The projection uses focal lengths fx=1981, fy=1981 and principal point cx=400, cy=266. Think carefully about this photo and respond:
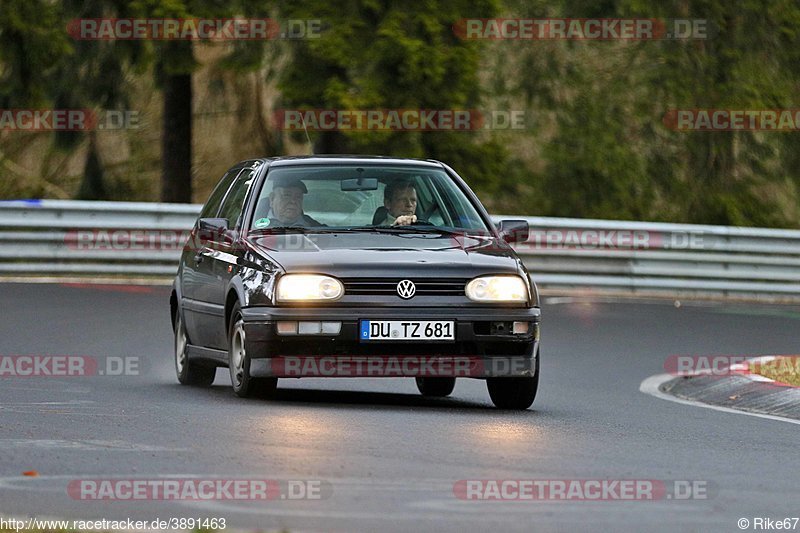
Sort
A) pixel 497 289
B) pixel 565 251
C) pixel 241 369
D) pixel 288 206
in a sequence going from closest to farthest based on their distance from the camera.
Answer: pixel 497 289
pixel 241 369
pixel 288 206
pixel 565 251

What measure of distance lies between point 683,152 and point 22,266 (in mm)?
15204

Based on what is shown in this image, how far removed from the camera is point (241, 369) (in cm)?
1216

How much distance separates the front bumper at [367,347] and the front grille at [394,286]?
102 millimetres

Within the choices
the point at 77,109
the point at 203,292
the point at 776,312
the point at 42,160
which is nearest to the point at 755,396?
→ the point at 203,292

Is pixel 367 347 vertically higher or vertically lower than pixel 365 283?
lower

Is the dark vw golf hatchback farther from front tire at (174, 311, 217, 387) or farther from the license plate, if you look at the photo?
Result: front tire at (174, 311, 217, 387)

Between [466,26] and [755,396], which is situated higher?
[466,26]

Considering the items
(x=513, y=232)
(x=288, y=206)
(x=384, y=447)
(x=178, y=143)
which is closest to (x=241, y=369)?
Result: (x=288, y=206)

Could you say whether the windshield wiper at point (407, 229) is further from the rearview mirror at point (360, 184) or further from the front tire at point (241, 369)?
the front tire at point (241, 369)

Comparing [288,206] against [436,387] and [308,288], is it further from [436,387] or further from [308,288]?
[436,387]

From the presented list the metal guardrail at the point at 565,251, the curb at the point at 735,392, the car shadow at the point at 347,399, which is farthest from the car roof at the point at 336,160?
the metal guardrail at the point at 565,251

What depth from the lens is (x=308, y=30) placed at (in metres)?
29.1

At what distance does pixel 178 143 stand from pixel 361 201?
19.9 meters

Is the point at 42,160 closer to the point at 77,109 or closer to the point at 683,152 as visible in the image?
the point at 77,109
